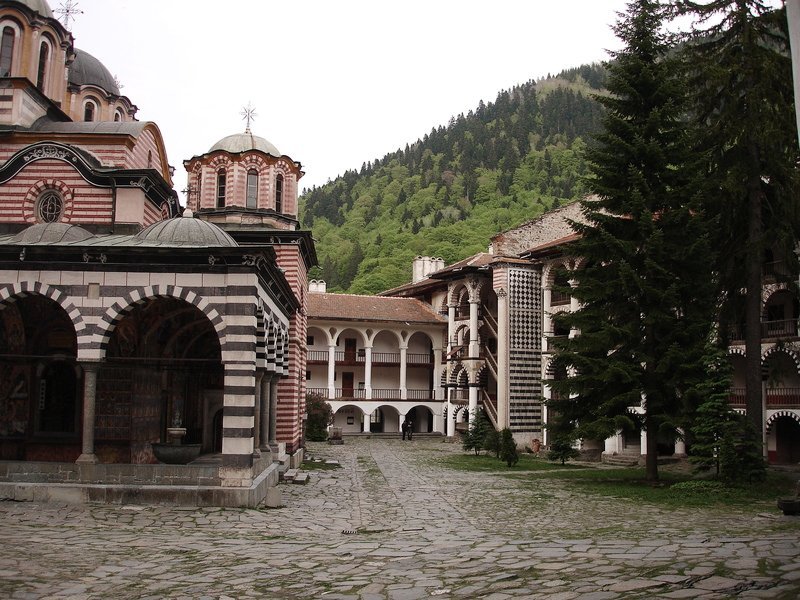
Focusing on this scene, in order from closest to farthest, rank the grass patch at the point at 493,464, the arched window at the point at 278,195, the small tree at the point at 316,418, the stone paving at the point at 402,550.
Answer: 1. the stone paving at the point at 402,550
2. the grass patch at the point at 493,464
3. the arched window at the point at 278,195
4. the small tree at the point at 316,418

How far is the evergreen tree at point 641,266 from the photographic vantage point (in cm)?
1777

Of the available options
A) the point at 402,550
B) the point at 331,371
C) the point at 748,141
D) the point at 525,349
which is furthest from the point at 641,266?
the point at 331,371

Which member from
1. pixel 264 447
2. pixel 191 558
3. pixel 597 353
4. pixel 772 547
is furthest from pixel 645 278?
pixel 191 558

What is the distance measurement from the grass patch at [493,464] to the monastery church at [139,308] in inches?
146

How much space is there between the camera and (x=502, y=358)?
35.6 m

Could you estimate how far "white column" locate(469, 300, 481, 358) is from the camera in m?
38.3

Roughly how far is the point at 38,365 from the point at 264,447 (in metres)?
4.99

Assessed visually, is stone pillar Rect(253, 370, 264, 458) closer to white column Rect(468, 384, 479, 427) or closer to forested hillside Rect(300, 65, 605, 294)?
white column Rect(468, 384, 479, 427)

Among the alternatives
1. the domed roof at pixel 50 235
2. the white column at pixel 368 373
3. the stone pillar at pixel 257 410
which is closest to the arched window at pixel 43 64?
the domed roof at pixel 50 235

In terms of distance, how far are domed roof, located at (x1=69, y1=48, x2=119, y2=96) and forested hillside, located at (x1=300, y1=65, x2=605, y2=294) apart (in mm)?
45792

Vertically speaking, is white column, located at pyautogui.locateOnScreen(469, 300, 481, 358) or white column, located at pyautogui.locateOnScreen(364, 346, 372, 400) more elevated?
white column, located at pyautogui.locateOnScreen(469, 300, 481, 358)

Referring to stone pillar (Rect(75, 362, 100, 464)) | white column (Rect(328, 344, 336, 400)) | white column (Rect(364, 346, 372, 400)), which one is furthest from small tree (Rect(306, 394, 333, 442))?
stone pillar (Rect(75, 362, 100, 464))

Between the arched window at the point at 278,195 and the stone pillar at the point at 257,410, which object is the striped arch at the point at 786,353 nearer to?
the arched window at the point at 278,195

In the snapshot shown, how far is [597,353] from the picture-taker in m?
18.7
